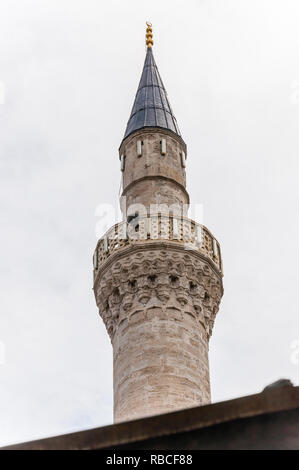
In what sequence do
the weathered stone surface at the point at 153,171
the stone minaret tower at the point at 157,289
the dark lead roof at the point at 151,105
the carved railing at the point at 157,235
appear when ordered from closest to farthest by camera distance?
the stone minaret tower at the point at 157,289, the carved railing at the point at 157,235, the weathered stone surface at the point at 153,171, the dark lead roof at the point at 151,105

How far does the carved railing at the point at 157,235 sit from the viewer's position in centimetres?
1302

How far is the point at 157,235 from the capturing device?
13.0 m

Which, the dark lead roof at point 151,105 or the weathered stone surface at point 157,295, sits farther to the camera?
the dark lead roof at point 151,105

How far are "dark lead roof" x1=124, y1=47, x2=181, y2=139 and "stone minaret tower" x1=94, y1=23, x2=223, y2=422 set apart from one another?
1.94ft

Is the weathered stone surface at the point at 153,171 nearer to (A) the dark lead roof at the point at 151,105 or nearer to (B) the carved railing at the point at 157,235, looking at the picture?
(A) the dark lead roof at the point at 151,105

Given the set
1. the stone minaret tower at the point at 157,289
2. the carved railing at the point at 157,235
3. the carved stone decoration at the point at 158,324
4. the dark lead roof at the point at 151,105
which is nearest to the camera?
the carved stone decoration at the point at 158,324

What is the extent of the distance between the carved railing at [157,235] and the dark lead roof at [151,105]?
7.96ft

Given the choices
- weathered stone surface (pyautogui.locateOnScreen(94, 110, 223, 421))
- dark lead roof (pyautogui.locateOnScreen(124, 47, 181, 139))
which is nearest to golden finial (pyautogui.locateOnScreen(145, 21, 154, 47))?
dark lead roof (pyautogui.locateOnScreen(124, 47, 181, 139))

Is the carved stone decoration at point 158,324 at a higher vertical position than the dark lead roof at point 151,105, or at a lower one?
lower

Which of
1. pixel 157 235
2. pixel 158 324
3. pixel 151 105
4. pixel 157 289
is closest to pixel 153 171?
pixel 157 235

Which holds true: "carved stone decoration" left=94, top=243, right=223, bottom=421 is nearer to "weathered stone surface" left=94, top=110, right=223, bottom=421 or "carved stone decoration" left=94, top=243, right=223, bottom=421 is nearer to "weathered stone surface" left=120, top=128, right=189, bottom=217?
"weathered stone surface" left=94, top=110, right=223, bottom=421

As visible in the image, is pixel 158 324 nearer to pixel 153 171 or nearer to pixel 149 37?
pixel 153 171

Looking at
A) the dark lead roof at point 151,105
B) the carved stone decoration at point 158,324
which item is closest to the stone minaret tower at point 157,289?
the carved stone decoration at point 158,324

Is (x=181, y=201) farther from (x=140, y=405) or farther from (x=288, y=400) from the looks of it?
(x=288, y=400)
